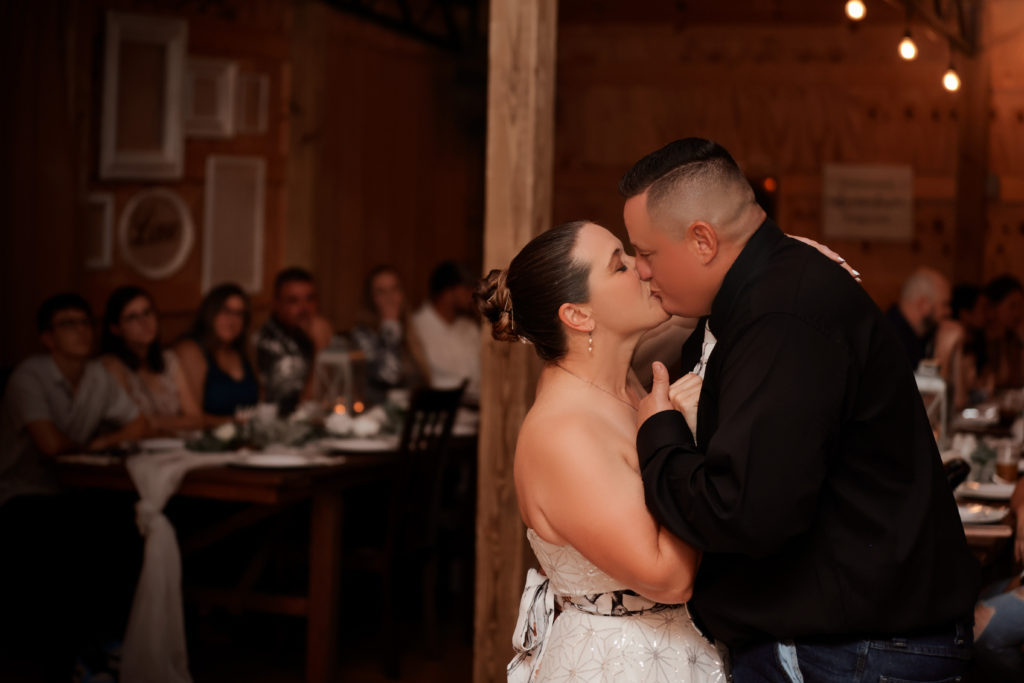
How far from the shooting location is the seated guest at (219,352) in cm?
577

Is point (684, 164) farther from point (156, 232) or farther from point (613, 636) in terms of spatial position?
point (156, 232)

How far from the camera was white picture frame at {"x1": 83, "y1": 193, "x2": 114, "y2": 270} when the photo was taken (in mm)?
6375

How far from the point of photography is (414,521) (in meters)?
5.00

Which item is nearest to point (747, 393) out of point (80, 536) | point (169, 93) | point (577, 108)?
point (80, 536)

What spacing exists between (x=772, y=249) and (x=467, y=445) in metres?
3.80

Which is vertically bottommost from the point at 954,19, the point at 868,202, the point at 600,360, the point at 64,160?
the point at 600,360

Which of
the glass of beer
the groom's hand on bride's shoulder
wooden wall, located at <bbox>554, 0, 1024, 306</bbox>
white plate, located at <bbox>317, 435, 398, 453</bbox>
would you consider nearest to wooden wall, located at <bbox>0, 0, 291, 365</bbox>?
white plate, located at <bbox>317, 435, 398, 453</bbox>

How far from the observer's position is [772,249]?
186 cm

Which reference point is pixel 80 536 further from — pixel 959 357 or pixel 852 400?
pixel 959 357

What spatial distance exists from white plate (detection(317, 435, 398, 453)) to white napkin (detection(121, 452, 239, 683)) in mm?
779

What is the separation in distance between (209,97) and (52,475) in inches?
128

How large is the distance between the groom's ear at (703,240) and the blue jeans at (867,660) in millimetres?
616

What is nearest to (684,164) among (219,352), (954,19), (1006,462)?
(1006,462)

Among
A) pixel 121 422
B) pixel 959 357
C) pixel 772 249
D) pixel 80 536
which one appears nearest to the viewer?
pixel 772 249
